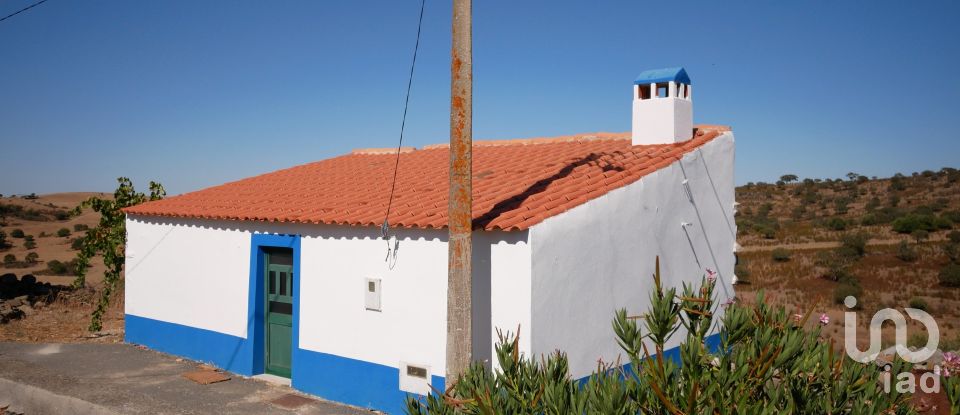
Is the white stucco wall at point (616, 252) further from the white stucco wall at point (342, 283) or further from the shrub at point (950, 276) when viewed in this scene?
the shrub at point (950, 276)

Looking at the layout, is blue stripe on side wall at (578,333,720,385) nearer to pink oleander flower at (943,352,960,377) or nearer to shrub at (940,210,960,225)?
pink oleander flower at (943,352,960,377)

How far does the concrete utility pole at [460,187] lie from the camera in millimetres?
6340

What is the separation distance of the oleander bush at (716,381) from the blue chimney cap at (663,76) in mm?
6746

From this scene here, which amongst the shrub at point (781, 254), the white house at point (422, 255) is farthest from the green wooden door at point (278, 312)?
the shrub at point (781, 254)

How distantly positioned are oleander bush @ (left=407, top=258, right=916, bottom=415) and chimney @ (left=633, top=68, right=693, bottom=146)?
6.28 m

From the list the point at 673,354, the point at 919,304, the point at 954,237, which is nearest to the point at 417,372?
the point at 673,354

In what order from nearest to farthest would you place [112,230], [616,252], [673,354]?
1. [616,252]
2. [673,354]
3. [112,230]

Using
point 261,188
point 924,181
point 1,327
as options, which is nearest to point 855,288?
→ point 261,188

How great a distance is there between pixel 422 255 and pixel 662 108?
4.56 meters

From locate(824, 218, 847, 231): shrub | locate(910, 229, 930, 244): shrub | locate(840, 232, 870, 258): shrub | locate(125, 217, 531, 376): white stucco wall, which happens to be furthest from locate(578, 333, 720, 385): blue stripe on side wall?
locate(824, 218, 847, 231): shrub

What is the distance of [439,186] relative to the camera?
9.93 m

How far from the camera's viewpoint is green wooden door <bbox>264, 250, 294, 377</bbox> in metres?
10.2

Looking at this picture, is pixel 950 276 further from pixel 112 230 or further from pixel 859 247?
pixel 112 230

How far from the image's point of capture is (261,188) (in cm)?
1302
